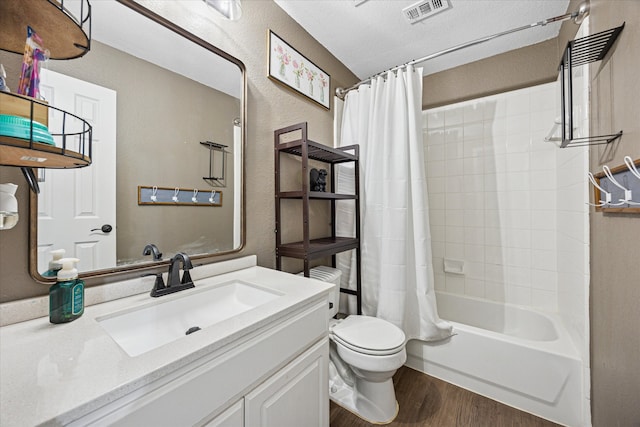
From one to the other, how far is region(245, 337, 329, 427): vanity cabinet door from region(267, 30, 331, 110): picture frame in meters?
1.53

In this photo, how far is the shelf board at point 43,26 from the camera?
0.59 meters

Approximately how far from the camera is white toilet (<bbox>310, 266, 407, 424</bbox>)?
1317 millimetres

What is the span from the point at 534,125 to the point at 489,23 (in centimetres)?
85

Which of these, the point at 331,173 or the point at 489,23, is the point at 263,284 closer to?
the point at 331,173

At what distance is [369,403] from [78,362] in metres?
1.39

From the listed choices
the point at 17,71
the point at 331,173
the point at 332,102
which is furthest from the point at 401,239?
the point at 17,71

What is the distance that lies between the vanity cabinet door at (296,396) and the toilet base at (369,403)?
441 millimetres

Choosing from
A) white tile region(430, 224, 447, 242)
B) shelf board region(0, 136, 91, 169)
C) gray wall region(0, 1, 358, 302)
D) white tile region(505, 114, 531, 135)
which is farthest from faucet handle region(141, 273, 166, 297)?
white tile region(505, 114, 531, 135)

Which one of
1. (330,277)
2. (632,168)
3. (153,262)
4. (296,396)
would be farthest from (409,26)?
(296,396)

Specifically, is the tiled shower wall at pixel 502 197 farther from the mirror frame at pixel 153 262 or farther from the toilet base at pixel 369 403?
the mirror frame at pixel 153 262

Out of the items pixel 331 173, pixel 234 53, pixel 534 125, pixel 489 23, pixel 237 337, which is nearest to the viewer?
pixel 237 337

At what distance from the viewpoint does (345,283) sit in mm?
2031

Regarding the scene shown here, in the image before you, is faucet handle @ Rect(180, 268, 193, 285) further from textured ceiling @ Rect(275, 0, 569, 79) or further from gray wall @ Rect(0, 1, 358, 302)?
textured ceiling @ Rect(275, 0, 569, 79)

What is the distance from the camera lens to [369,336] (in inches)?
56.3
